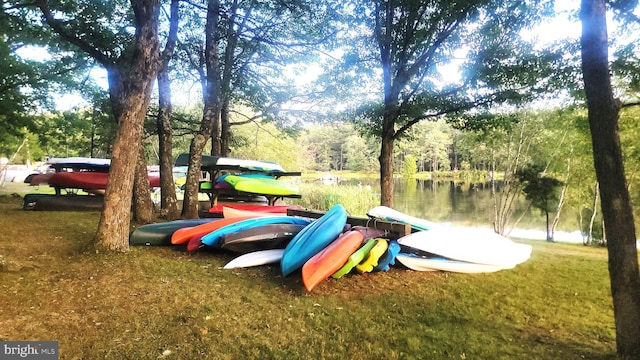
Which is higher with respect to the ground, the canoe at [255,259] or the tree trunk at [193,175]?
the tree trunk at [193,175]

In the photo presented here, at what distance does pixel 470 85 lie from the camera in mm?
6934

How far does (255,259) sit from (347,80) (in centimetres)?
654

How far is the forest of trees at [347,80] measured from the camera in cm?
238

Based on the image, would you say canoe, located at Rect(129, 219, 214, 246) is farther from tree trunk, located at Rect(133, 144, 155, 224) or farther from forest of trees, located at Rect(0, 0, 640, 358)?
tree trunk, located at Rect(133, 144, 155, 224)

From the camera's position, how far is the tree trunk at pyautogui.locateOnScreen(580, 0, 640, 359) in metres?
2.20

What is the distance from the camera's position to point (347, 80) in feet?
31.3

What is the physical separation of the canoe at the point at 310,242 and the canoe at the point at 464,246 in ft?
2.69

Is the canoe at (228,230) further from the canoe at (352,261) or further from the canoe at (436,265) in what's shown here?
the canoe at (436,265)

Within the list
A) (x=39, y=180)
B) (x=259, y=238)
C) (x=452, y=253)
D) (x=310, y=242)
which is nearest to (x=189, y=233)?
(x=259, y=238)

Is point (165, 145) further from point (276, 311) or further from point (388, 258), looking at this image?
point (276, 311)

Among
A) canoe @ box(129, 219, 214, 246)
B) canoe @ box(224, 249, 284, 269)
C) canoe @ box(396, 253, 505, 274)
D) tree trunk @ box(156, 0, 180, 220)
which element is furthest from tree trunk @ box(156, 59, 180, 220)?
canoe @ box(396, 253, 505, 274)

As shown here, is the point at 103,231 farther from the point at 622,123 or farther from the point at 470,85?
the point at 622,123

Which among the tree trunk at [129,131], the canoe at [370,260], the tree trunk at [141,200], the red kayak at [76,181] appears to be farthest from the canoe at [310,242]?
the red kayak at [76,181]

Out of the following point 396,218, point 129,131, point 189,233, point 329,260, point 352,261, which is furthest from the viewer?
point 396,218
